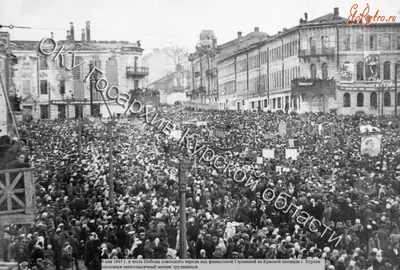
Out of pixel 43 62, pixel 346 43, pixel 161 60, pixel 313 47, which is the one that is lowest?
pixel 43 62

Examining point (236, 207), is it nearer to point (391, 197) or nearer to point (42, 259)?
point (391, 197)

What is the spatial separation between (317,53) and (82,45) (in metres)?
21.4

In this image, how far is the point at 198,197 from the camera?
14453 millimetres

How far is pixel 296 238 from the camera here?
1185cm

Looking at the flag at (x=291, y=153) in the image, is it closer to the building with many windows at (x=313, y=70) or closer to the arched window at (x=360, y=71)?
the building with many windows at (x=313, y=70)

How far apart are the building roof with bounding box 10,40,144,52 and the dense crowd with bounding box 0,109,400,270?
2.07 metres

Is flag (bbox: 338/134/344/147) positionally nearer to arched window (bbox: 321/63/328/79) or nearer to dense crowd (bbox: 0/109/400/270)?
dense crowd (bbox: 0/109/400/270)

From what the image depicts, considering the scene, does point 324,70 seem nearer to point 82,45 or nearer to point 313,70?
point 313,70

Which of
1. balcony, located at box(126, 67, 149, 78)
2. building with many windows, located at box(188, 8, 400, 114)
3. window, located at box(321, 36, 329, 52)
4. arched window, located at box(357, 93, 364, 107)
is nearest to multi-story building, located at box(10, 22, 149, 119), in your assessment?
balcony, located at box(126, 67, 149, 78)

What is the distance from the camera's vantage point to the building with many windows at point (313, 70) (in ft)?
92.3

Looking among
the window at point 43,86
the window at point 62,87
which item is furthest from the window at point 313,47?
the window at point 43,86
